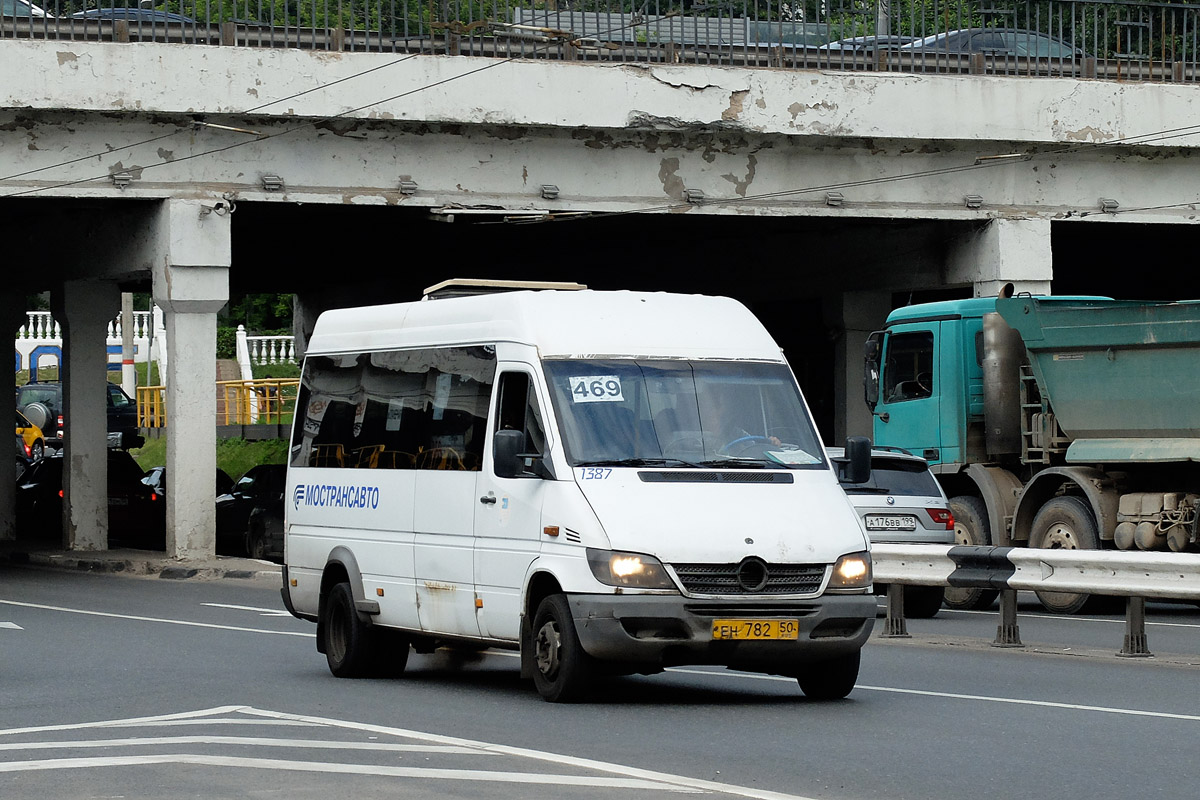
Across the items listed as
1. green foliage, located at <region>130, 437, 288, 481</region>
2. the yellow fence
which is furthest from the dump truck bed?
the yellow fence

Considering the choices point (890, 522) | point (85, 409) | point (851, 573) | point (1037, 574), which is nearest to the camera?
point (851, 573)

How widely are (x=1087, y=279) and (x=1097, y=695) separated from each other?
27.8 metres

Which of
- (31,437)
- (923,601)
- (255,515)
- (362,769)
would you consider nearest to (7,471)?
(255,515)

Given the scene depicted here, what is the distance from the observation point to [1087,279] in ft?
Result: 127

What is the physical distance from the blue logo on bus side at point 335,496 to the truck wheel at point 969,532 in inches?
331

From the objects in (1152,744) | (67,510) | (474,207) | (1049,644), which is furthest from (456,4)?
(1152,744)

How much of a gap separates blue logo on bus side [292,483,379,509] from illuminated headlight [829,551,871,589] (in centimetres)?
342

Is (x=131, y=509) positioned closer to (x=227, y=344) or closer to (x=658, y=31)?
(x=658, y=31)

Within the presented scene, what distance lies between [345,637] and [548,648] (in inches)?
96.3

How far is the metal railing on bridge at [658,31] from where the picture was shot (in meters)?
25.6

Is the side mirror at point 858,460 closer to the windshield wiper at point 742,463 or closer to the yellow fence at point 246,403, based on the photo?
the windshield wiper at point 742,463

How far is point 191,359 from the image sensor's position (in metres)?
26.6

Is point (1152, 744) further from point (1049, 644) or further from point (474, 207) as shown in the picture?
point (474, 207)

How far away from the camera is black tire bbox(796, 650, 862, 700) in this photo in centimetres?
1160
